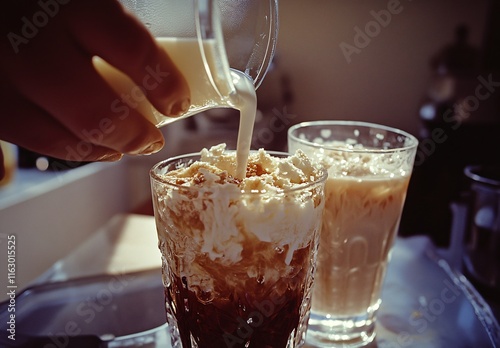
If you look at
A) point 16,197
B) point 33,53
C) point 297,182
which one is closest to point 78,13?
point 33,53

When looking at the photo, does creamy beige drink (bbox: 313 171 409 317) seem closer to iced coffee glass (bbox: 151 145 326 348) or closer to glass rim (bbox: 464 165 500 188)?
iced coffee glass (bbox: 151 145 326 348)

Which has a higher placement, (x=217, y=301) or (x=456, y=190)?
(x=217, y=301)

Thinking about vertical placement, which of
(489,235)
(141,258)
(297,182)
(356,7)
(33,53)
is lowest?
(141,258)

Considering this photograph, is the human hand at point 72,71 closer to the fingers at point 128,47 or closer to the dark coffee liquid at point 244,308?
the fingers at point 128,47

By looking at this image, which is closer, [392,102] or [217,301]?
[217,301]

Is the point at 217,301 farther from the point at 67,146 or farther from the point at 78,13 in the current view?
the point at 78,13
